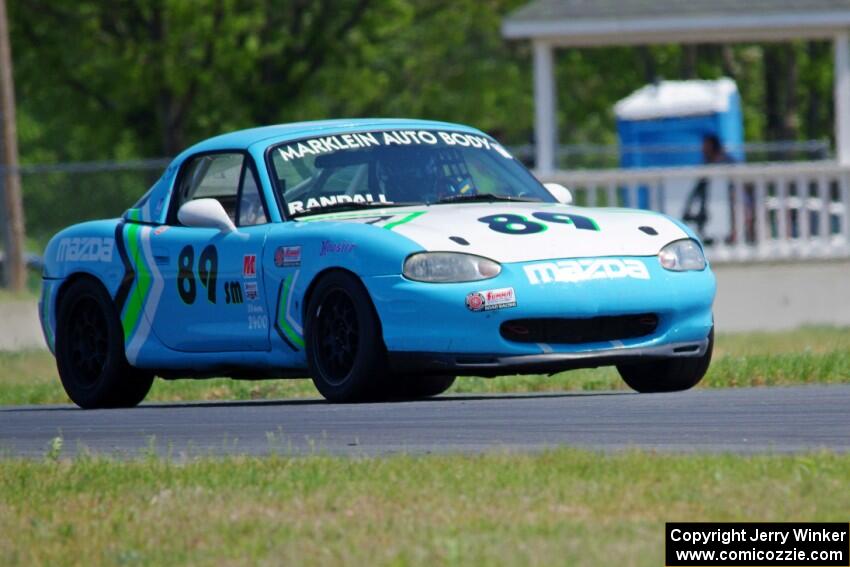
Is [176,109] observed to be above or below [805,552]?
below

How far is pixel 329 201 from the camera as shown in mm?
10609

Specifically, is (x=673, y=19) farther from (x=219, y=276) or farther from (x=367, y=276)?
(x=367, y=276)

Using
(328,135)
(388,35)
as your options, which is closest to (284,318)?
(328,135)

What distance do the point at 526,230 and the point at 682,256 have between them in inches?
32.1

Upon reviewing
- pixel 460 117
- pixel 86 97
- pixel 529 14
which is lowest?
pixel 460 117

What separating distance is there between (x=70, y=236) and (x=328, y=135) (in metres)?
1.89

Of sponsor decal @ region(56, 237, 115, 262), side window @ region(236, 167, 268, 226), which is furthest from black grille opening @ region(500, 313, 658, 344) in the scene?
sponsor decal @ region(56, 237, 115, 262)

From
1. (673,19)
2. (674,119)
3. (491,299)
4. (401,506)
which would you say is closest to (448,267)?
(491,299)

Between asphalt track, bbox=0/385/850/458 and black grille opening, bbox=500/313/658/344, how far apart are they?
12.3 inches

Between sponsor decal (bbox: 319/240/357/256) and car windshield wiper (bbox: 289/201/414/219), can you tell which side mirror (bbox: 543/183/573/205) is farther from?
sponsor decal (bbox: 319/240/357/256)

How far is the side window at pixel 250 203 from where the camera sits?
10773 mm

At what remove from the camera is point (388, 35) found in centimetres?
3806

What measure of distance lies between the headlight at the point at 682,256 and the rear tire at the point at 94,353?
3196 millimetres

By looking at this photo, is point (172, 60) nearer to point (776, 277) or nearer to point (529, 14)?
point (529, 14)
